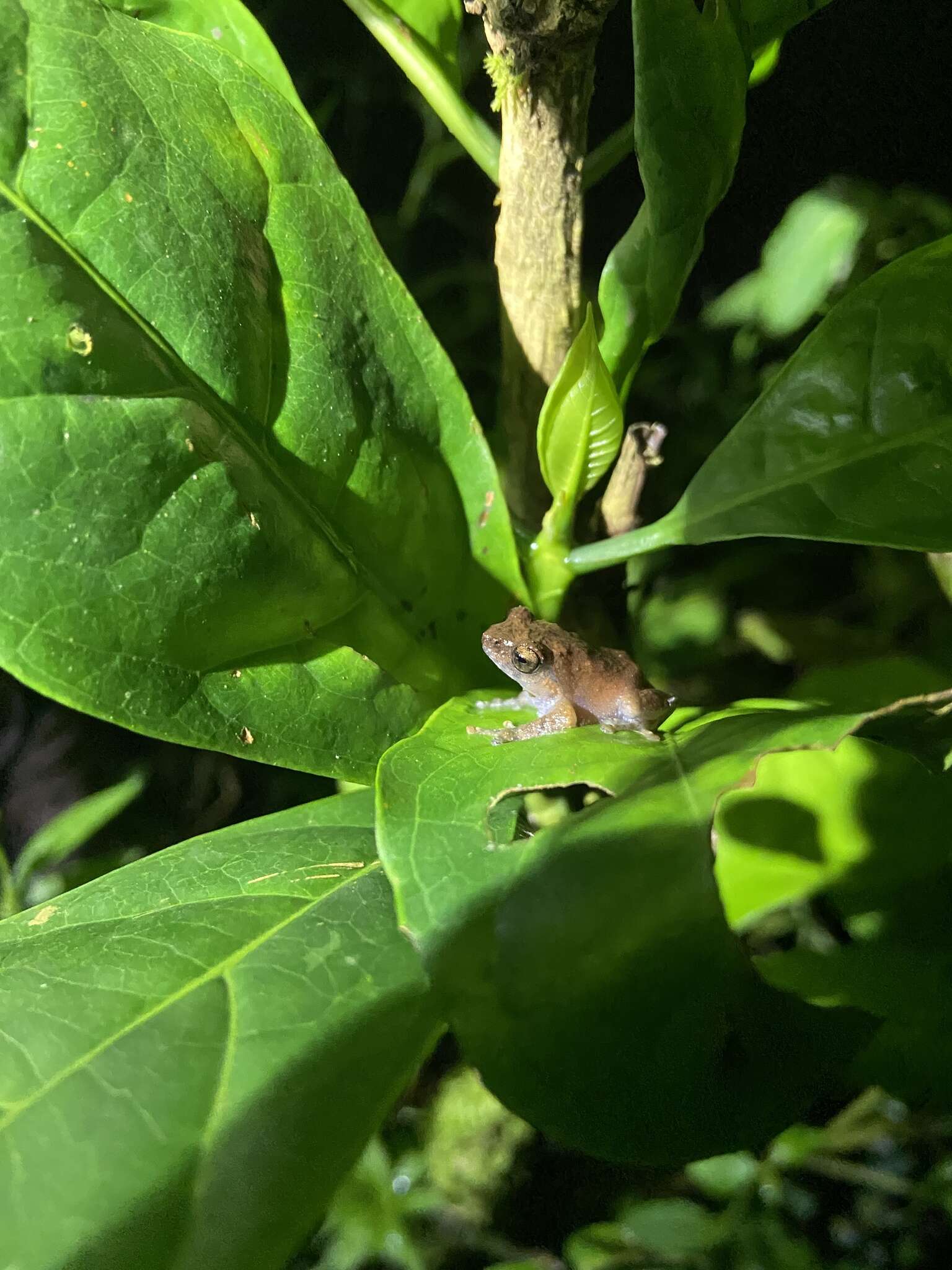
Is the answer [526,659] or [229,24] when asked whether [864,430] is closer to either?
[526,659]

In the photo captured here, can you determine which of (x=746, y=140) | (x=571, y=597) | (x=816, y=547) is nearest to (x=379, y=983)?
(x=571, y=597)

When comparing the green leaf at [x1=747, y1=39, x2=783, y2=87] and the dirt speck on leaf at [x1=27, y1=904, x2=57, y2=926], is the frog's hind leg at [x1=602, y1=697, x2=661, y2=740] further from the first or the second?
the green leaf at [x1=747, y1=39, x2=783, y2=87]

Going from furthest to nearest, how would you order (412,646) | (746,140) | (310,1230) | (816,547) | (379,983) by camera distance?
1. (816,547)
2. (746,140)
3. (412,646)
4. (379,983)
5. (310,1230)

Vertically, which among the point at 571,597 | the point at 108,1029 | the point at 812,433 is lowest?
the point at 571,597

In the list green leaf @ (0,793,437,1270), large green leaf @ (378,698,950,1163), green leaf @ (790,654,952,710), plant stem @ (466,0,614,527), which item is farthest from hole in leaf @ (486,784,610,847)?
plant stem @ (466,0,614,527)

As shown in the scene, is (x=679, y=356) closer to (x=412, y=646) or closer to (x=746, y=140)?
(x=746, y=140)

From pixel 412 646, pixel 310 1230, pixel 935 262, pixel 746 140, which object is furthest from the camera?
pixel 746 140

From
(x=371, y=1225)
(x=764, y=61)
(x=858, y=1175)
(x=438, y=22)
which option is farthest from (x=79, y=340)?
(x=858, y=1175)
